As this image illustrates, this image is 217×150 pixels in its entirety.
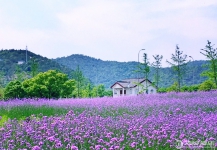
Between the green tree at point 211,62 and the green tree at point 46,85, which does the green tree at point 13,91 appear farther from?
the green tree at point 211,62

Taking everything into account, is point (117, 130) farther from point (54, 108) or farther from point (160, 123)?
point (54, 108)

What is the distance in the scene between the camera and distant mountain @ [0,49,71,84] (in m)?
56.2

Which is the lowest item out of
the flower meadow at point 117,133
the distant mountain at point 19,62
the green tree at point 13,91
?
the flower meadow at point 117,133

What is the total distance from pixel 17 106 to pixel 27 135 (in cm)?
730

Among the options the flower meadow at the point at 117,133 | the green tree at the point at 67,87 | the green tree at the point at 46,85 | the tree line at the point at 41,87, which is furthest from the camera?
the green tree at the point at 67,87

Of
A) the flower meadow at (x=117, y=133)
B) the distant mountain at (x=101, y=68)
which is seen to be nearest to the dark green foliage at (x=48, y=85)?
the flower meadow at (x=117, y=133)

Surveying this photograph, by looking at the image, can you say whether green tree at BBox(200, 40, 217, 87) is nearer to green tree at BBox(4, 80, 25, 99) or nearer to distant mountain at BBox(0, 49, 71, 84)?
green tree at BBox(4, 80, 25, 99)

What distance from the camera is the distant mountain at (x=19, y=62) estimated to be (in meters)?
56.2

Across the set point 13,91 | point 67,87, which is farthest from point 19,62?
point 13,91

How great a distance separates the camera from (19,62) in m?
62.8

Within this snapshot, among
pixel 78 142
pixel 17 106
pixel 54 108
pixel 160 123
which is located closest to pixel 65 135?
pixel 78 142

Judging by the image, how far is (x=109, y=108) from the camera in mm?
11219

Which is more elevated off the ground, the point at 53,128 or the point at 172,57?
the point at 172,57

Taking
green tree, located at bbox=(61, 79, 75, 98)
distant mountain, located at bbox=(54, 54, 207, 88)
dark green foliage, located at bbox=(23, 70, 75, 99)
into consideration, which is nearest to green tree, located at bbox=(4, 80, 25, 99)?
dark green foliage, located at bbox=(23, 70, 75, 99)
